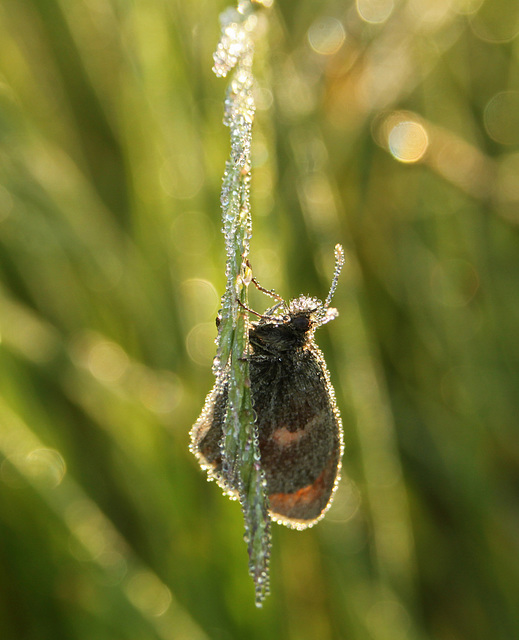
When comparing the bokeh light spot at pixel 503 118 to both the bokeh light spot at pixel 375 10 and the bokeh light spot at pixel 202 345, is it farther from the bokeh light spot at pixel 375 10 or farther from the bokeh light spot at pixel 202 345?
the bokeh light spot at pixel 202 345

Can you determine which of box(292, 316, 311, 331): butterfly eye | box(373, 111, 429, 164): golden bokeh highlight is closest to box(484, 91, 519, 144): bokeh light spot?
box(373, 111, 429, 164): golden bokeh highlight

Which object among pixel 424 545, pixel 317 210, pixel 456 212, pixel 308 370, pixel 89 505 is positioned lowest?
pixel 89 505

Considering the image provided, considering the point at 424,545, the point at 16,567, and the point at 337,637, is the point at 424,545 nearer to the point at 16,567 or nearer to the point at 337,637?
the point at 337,637

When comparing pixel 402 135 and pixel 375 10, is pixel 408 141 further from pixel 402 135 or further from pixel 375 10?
pixel 375 10

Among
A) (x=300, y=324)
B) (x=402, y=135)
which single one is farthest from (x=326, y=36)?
(x=300, y=324)

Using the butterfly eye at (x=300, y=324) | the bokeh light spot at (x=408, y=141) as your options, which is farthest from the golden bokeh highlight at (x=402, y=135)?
the butterfly eye at (x=300, y=324)

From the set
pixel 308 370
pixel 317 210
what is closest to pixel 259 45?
pixel 317 210
